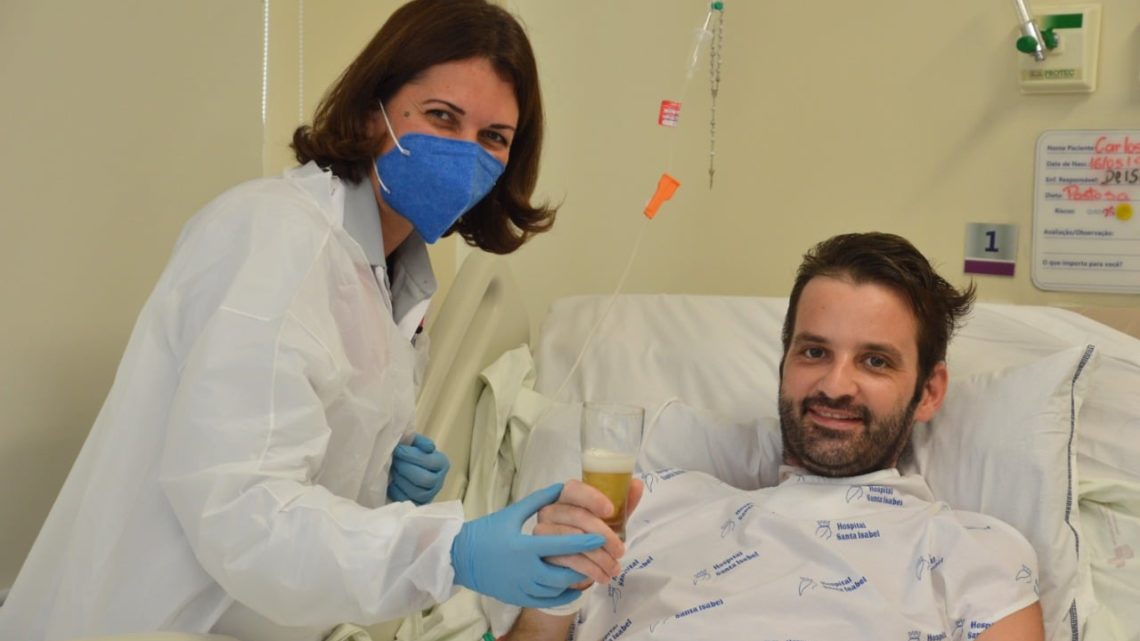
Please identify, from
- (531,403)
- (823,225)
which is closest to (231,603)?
(531,403)

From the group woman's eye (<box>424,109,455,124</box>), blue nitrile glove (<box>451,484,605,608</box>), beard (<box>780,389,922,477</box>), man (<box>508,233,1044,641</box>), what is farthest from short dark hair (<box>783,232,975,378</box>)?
blue nitrile glove (<box>451,484,605,608</box>)

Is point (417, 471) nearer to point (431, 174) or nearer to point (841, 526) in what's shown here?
point (431, 174)

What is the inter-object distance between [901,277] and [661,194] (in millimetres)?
723

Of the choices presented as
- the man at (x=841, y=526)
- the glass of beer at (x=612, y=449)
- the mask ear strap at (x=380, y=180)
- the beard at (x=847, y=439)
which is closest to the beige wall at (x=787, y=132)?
the man at (x=841, y=526)

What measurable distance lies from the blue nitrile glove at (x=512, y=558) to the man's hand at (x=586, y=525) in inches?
0.5

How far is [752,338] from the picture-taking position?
2.25 meters

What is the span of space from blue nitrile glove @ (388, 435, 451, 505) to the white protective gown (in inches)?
9.1

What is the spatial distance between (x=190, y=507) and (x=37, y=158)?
2.53 feet

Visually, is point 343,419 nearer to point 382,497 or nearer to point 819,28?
point 382,497

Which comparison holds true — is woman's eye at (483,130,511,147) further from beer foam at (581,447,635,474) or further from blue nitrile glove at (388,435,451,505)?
beer foam at (581,447,635,474)

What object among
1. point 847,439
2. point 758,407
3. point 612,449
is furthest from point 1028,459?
point 612,449

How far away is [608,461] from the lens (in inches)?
49.3

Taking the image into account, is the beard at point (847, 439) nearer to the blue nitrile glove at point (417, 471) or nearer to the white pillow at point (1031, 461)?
the white pillow at point (1031, 461)

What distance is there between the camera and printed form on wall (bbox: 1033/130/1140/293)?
2.21 meters
